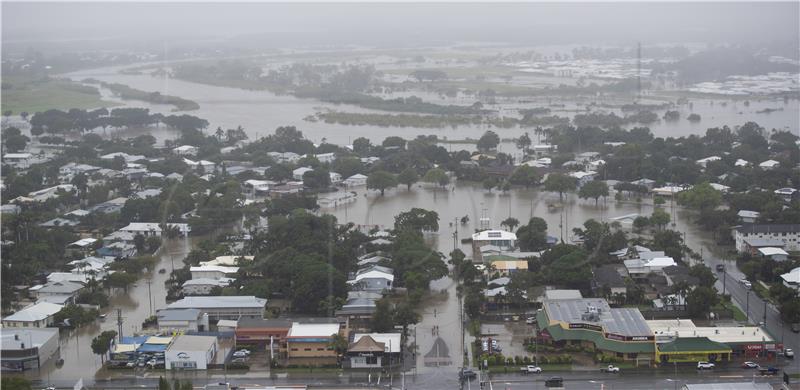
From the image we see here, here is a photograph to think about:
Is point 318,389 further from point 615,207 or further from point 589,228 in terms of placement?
point 615,207

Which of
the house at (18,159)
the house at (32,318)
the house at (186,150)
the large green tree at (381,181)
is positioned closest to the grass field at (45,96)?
the house at (18,159)

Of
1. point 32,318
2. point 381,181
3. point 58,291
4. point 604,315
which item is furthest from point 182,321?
point 381,181

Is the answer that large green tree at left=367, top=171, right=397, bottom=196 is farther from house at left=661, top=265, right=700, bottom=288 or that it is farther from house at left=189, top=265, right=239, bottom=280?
house at left=661, top=265, right=700, bottom=288

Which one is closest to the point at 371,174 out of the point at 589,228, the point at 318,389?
the point at 589,228

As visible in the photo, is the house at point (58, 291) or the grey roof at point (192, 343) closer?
the grey roof at point (192, 343)

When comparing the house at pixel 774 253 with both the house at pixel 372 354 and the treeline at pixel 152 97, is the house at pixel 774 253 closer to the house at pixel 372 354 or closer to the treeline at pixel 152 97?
the house at pixel 372 354

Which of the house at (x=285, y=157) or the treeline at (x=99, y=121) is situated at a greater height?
the treeline at (x=99, y=121)

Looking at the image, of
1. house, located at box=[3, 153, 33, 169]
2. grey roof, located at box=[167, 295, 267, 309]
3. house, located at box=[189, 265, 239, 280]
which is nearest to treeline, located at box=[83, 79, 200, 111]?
house, located at box=[3, 153, 33, 169]
